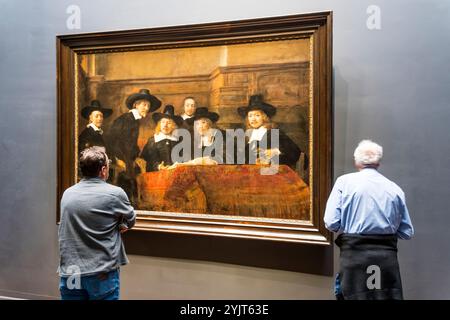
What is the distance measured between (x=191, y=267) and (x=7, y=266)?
2545mm

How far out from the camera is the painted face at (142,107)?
4.51 metres

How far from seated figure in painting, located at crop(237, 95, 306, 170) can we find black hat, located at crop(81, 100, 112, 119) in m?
1.59

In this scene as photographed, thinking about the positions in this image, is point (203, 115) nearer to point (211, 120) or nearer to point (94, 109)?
point (211, 120)

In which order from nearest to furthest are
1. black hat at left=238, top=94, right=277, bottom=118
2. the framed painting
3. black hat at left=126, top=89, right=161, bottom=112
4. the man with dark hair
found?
the man with dark hair < the framed painting < black hat at left=238, top=94, right=277, bottom=118 < black hat at left=126, top=89, right=161, bottom=112

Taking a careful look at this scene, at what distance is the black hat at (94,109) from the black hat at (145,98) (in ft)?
0.90

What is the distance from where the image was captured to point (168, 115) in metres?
4.43

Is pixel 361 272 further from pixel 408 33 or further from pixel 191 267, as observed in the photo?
pixel 408 33

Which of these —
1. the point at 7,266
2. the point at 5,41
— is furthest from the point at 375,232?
the point at 5,41

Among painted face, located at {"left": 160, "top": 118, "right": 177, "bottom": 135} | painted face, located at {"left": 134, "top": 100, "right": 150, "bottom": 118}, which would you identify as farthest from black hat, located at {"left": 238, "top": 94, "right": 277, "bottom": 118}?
painted face, located at {"left": 134, "top": 100, "right": 150, "bottom": 118}

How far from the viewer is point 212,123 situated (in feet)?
14.0

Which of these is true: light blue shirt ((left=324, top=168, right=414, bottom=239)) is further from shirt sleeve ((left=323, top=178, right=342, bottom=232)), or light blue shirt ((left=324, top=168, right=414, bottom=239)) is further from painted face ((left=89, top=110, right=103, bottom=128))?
painted face ((left=89, top=110, right=103, bottom=128))

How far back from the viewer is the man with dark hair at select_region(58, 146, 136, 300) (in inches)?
117

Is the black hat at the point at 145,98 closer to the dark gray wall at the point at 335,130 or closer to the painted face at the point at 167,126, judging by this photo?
the painted face at the point at 167,126

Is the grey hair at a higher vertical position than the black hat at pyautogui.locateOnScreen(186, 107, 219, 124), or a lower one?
lower
